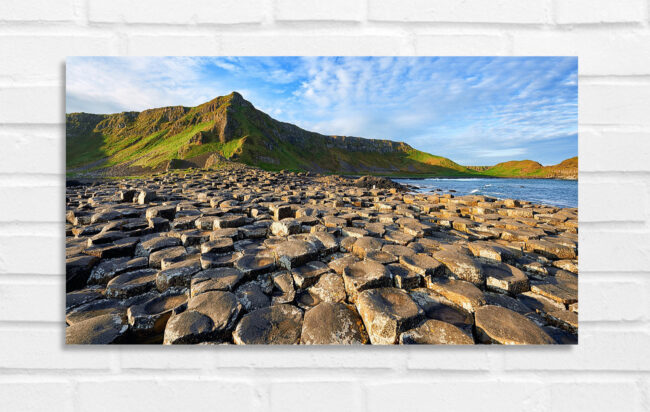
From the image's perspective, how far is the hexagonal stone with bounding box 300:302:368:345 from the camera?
126 centimetres

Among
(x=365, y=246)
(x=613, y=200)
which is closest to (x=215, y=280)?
(x=365, y=246)

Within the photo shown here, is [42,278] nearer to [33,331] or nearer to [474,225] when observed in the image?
[33,331]

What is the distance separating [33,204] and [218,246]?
3.92 ft

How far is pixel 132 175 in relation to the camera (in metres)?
8.50

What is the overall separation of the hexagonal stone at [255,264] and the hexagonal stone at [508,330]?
55.4 inches

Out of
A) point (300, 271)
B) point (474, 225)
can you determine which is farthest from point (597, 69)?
point (300, 271)

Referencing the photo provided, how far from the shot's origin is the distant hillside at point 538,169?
1.69m

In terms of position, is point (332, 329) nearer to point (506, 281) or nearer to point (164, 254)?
point (506, 281)
